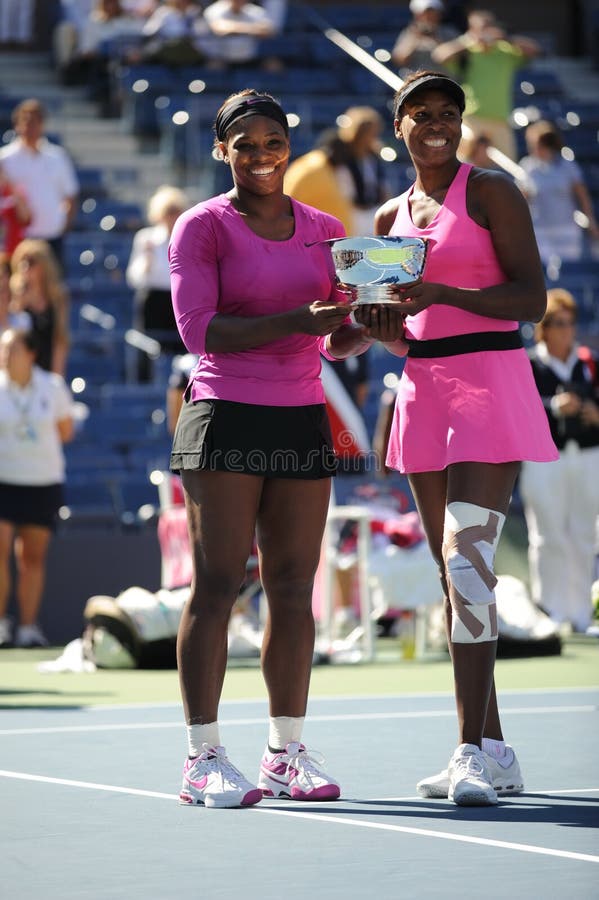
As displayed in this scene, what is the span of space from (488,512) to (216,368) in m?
0.87

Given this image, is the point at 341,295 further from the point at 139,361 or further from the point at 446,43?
the point at 446,43

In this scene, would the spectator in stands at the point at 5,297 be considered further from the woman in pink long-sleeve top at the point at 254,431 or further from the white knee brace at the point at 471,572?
the white knee brace at the point at 471,572

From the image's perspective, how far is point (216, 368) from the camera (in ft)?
17.3

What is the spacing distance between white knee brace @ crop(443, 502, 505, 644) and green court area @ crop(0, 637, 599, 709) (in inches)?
128

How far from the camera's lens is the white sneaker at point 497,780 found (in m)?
5.22

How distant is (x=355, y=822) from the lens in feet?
15.6

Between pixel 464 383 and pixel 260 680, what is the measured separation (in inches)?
168

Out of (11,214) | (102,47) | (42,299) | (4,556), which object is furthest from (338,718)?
(102,47)

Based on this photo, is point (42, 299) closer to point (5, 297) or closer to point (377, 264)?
point (5, 297)

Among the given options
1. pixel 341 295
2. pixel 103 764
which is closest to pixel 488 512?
pixel 341 295

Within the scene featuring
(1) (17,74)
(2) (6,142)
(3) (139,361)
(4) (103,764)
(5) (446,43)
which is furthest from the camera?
(1) (17,74)

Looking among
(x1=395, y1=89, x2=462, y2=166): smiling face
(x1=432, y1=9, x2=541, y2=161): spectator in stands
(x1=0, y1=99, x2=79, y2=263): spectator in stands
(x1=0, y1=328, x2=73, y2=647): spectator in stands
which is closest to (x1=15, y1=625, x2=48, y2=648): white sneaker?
(x1=0, y1=328, x2=73, y2=647): spectator in stands

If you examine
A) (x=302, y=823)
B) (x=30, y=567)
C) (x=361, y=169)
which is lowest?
(x=302, y=823)

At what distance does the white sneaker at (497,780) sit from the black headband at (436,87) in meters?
1.86
